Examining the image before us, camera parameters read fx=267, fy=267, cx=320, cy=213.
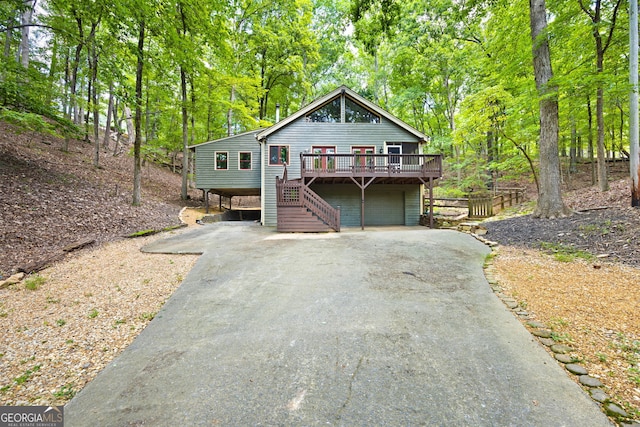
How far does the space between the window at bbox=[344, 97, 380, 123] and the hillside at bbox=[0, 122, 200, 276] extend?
33.9ft

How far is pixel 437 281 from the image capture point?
16.5 ft

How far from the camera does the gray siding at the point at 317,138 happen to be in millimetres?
14547

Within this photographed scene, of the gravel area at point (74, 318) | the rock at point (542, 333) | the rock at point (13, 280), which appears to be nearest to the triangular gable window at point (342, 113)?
the gravel area at point (74, 318)

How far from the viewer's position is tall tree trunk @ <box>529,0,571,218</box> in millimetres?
9250

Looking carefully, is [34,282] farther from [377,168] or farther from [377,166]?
[377,166]

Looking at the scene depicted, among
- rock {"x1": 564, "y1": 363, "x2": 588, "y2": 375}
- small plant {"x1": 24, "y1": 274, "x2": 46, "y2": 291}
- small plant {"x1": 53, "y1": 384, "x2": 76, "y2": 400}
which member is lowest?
small plant {"x1": 53, "y1": 384, "x2": 76, "y2": 400}

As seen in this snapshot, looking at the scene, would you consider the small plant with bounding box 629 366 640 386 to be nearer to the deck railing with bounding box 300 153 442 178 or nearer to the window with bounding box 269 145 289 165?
the deck railing with bounding box 300 153 442 178

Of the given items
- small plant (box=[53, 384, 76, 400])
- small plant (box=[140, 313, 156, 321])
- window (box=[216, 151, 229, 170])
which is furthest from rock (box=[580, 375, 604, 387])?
window (box=[216, 151, 229, 170])

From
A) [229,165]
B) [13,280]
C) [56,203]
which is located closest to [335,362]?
[13,280]

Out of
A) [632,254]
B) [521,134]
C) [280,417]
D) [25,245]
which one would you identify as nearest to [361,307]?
[280,417]

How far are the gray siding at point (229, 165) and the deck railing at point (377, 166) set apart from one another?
4.51 m

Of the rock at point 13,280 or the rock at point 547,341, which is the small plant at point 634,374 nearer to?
the rock at point 547,341

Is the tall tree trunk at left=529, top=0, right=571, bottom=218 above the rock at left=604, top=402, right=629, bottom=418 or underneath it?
above

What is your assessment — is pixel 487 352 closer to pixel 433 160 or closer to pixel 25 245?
pixel 25 245
